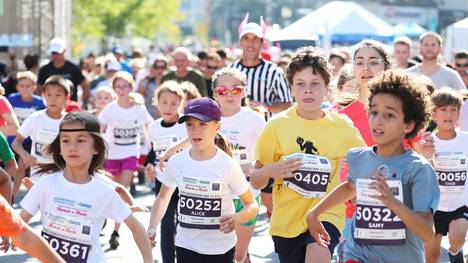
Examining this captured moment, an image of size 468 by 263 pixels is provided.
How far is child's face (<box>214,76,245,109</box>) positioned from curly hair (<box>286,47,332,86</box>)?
186cm

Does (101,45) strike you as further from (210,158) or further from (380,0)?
(210,158)

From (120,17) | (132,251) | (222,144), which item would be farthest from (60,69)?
(120,17)

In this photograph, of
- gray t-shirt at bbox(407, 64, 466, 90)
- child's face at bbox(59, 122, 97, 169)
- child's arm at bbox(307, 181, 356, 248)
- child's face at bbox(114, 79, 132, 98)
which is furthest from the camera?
child's face at bbox(114, 79, 132, 98)

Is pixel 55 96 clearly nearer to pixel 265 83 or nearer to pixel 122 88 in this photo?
pixel 265 83

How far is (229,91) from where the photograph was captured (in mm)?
8812

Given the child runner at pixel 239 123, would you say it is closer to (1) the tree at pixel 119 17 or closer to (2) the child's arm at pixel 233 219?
Result: (2) the child's arm at pixel 233 219

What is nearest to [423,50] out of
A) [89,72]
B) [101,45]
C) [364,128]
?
[364,128]

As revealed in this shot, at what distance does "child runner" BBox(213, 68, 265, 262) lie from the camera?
29.0 feet

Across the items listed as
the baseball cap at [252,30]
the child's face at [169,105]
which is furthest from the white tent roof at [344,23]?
the child's face at [169,105]

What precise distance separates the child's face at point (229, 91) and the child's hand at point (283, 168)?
2341 millimetres

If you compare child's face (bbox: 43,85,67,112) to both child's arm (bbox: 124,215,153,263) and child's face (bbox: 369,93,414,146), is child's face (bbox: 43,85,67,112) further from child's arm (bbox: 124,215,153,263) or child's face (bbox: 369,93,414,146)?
child's face (bbox: 369,93,414,146)

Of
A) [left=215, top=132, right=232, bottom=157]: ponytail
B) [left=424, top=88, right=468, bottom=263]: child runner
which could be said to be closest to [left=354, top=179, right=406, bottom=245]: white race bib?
[left=215, top=132, right=232, bottom=157]: ponytail

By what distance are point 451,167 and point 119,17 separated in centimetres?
6548

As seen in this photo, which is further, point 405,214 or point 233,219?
point 233,219
